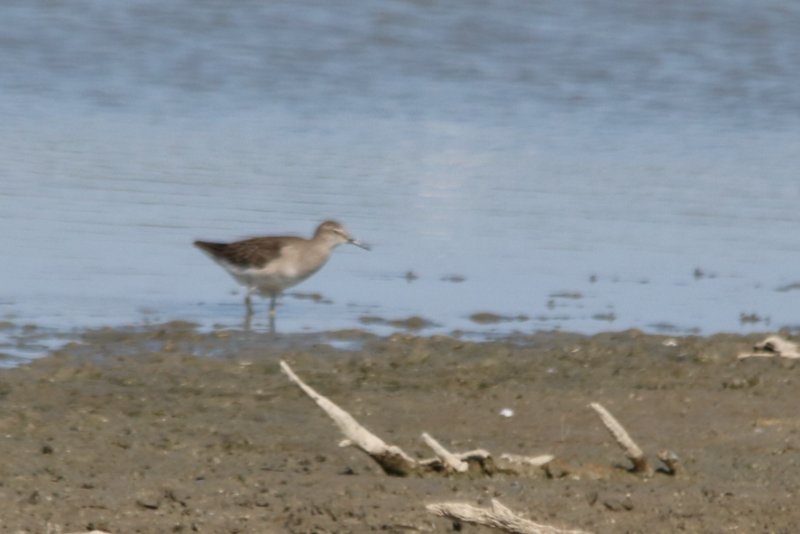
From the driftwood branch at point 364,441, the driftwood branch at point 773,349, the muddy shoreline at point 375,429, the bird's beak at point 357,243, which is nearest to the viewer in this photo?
the muddy shoreline at point 375,429

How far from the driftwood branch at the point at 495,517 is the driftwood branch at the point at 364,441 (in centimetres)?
79

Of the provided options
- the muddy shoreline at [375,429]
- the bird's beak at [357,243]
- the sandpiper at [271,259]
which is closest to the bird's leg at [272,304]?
the sandpiper at [271,259]

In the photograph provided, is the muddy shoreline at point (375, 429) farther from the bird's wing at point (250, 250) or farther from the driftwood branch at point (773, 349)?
the bird's wing at point (250, 250)

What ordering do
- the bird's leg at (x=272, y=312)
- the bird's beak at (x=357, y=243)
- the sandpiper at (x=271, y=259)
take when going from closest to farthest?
1. the bird's leg at (x=272, y=312)
2. the sandpiper at (x=271, y=259)
3. the bird's beak at (x=357, y=243)

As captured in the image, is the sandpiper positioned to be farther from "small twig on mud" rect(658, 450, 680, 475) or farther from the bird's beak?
"small twig on mud" rect(658, 450, 680, 475)

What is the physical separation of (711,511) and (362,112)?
12.8 metres

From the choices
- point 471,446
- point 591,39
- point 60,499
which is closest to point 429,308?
point 471,446

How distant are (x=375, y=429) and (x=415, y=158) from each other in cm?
833

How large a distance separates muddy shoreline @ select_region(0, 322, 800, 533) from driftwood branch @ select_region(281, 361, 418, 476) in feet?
0.19

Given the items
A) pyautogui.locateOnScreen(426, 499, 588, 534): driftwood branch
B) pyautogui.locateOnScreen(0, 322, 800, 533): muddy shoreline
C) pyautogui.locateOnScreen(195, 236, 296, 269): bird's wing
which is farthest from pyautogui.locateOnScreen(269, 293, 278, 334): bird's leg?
pyautogui.locateOnScreen(426, 499, 588, 534): driftwood branch

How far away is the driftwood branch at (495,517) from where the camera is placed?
5383 mm

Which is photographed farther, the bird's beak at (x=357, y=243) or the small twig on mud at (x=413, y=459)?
the bird's beak at (x=357, y=243)

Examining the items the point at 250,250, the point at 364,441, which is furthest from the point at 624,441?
the point at 250,250

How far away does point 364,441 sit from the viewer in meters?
6.27
